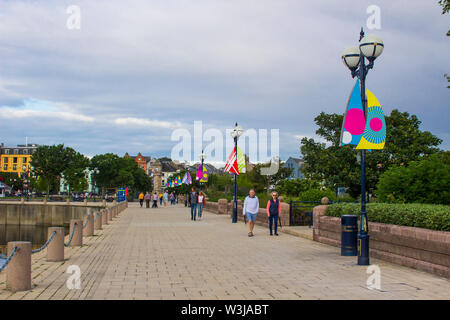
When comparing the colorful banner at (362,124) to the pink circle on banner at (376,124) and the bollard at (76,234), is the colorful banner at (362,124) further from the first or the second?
the bollard at (76,234)

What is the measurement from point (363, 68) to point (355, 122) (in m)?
1.28

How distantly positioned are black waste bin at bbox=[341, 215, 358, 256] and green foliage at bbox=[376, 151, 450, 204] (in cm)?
362

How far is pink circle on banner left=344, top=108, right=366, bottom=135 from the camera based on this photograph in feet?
36.1

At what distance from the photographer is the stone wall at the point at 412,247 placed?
902cm

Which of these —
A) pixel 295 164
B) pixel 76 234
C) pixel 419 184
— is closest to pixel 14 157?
pixel 295 164

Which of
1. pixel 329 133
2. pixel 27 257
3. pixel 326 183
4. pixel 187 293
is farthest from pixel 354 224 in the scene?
pixel 329 133

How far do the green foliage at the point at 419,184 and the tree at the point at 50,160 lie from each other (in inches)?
3365

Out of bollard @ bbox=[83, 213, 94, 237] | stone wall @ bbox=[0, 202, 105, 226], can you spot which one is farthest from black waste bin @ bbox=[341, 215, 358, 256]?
stone wall @ bbox=[0, 202, 105, 226]

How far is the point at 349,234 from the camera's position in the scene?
39.8ft

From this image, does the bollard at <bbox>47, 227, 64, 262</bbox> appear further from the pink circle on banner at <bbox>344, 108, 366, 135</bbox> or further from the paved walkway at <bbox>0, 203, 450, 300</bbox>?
the pink circle on banner at <bbox>344, 108, 366, 135</bbox>

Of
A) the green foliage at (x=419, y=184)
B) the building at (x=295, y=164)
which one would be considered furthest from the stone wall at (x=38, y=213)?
the building at (x=295, y=164)

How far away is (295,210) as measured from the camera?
22.7m

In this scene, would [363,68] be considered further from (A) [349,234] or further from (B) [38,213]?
(B) [38,213]
